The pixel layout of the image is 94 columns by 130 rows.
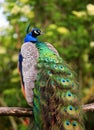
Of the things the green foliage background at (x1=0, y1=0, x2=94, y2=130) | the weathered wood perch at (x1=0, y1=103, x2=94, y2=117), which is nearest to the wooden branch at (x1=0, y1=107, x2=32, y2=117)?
the weathered wood perch at (x1=0, y1=103, x2=94, y2=117)

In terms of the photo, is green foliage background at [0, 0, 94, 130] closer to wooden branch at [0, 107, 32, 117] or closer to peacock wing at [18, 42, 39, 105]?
peacock wing at [18, 42, 39, 105]

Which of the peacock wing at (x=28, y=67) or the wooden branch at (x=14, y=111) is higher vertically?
the peacock wing at (x=28, y=67)

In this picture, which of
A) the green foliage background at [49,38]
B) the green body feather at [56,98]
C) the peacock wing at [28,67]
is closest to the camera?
the green body feather at [56,98]

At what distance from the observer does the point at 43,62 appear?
10.6 feet

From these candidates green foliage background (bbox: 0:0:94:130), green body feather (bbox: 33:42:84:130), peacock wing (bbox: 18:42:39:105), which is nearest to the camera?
green body feather (bbox: 33:42:84:130)

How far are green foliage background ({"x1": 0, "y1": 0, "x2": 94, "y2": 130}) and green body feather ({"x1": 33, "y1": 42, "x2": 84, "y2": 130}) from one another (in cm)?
145

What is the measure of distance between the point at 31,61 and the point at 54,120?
1.84ft

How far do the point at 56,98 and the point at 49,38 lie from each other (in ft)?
6.03

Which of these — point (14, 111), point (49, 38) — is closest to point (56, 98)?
point (14, 111)

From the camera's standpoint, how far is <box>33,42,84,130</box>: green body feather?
9.86ft

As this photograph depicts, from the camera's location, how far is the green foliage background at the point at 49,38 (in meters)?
4.80

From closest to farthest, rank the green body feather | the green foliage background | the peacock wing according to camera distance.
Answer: the green body feather, the peacock wing, the green foliage background

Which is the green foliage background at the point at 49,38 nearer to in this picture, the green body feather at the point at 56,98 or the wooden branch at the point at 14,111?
the green body feather at the point at 56,98

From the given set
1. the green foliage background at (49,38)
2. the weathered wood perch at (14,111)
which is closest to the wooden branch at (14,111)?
the weathered wood perch at (14,111)
